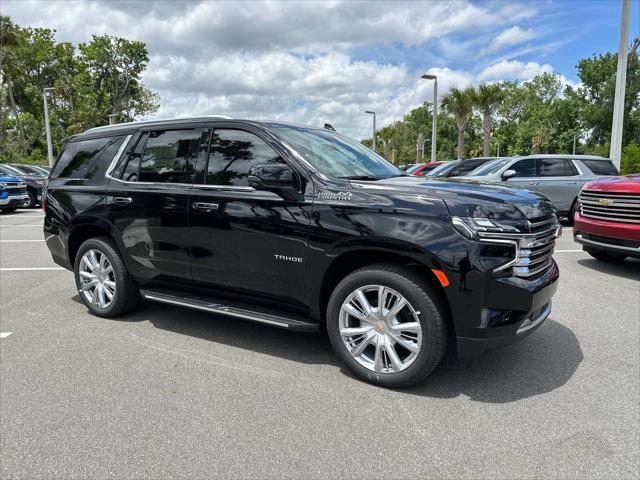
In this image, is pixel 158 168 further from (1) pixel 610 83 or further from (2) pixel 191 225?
(1) pixel 610 83

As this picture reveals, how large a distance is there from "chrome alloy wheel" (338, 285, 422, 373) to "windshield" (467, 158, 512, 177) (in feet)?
29.7

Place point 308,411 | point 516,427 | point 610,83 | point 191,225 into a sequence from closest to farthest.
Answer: point 516,427, point 308,411, point 191,225, point 610,83

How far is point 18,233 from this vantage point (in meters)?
11.9

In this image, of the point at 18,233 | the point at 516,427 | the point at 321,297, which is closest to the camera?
the point at 516,427

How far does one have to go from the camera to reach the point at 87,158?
16.7ft

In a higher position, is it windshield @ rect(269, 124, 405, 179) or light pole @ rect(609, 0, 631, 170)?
light pole @ rect(609, 0, 631, 170)

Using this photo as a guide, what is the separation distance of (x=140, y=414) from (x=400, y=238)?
201 cm

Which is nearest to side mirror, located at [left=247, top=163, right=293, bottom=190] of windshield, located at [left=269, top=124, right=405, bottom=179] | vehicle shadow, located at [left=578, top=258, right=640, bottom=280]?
windshield, located at [left=269, top=124, right=405, bottom=179]

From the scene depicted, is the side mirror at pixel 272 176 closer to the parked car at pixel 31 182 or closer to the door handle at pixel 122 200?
the door handle at pixel 122 200

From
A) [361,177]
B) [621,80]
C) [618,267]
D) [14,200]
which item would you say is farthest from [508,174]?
[14,200]

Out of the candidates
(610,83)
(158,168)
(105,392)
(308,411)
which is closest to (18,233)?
(158,168)

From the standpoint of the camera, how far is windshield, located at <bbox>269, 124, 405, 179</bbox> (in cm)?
381

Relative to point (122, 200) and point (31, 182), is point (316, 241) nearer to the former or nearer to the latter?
point (122, 200)

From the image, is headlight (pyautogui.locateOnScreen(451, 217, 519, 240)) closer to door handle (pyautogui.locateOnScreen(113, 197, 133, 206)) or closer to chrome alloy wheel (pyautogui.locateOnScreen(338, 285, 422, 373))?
chrome alloy wheel (pyautogui.locateOnScreen(338, 285, 422, 373))
